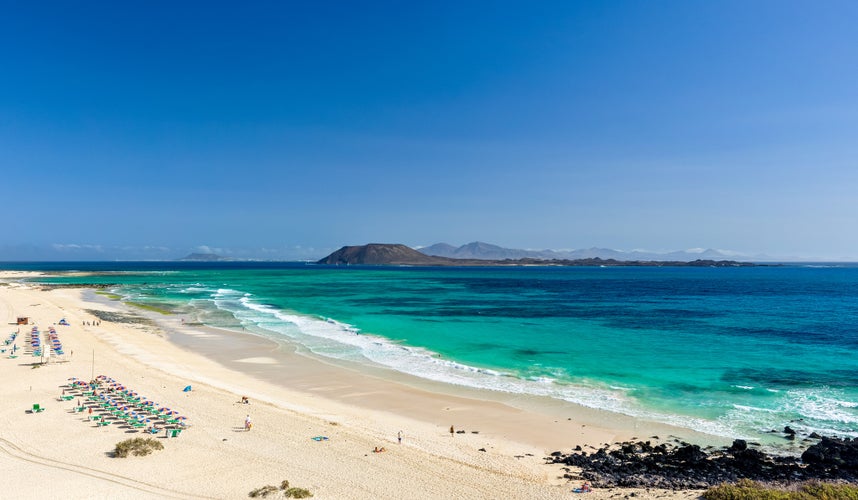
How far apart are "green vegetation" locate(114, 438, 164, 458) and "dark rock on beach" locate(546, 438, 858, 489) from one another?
13763 mm

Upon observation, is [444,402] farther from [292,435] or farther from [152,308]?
[152,308]

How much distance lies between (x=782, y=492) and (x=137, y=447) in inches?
790

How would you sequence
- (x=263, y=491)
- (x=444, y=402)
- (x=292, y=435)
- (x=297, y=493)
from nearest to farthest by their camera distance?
(x=297, y=493) < (x=263, y=491) < (x=292, y=435) < (x=444, y=402)

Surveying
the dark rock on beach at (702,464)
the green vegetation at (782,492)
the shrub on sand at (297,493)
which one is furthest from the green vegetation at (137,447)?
the green vegetation at (782,492)

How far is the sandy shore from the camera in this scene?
1445cm

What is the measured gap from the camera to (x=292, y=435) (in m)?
18.5

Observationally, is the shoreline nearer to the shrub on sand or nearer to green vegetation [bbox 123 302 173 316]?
the shrub on sand

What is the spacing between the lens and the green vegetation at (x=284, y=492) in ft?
44.7

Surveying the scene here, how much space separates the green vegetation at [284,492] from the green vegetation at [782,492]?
11284 mm

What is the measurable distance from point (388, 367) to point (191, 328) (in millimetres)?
25744

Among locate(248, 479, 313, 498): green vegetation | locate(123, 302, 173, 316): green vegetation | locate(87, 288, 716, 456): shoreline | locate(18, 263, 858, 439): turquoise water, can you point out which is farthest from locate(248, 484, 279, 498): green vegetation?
locate(123, 302, 173, 316): green vegetation

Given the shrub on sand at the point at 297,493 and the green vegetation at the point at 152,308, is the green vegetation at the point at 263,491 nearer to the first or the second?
the shrub on sand at the point at 297,493

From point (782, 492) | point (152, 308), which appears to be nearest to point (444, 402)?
point (782, 492)

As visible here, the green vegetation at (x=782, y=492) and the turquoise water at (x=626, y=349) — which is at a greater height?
the green vegetation at (x=782, y=492)
